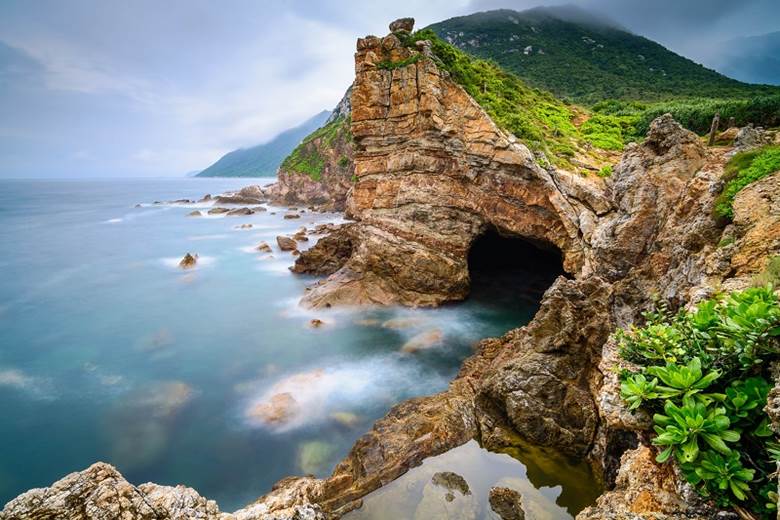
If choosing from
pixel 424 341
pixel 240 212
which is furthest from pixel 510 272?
pixel 240 212

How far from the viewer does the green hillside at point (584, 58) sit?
52.3 metres

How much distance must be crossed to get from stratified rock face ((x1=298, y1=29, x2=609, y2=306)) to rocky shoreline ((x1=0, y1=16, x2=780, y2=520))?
79 mm

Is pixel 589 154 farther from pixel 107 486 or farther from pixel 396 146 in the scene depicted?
pixel 107 486

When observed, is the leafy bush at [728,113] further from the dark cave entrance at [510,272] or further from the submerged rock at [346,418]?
the submerged rock at [346,418]

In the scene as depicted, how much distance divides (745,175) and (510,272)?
67.1 ft

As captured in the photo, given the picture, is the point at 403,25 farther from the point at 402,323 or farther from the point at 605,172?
the point at 402,323

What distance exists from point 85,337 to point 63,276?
15211mm

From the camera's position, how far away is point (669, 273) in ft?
32.1

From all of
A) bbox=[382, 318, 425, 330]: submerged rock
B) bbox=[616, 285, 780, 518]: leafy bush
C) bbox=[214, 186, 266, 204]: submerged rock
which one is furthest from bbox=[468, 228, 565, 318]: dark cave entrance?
bbox=[214, 186, 266, 204]: submerged rock

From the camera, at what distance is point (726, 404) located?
3.28m

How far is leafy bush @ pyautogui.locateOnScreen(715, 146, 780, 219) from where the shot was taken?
8.42 m

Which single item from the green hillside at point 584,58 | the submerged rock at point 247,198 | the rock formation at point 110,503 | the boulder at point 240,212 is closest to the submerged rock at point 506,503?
the rock formation at point 110,503

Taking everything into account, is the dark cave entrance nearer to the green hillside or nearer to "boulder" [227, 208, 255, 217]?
the green hillside

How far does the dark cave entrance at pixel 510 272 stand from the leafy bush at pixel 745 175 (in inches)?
526
